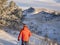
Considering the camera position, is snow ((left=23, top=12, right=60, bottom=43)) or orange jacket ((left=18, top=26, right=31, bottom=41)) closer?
orange jacket ((left=18, top=26, right=31, bottom=41))

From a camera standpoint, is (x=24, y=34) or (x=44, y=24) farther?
(x=44, y=24)

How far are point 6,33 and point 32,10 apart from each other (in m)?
23.7

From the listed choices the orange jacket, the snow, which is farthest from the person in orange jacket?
the snow

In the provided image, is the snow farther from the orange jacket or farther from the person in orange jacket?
the orange jacket

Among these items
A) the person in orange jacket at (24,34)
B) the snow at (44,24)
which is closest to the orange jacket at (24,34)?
the person in orange jacket at (24,34)

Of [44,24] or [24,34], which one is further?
[44,24]

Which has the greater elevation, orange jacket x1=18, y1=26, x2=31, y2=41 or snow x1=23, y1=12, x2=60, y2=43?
orange jacket x1=18, y1=26, x2=31, y2=41

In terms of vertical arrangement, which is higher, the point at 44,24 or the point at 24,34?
the point at 24,34

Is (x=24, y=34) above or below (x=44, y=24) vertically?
above

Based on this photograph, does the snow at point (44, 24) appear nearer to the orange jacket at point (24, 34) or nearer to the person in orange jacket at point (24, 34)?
the person in orange jacket at point (24, 34)

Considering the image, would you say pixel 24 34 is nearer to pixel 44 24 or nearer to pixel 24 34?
pixel 24 34

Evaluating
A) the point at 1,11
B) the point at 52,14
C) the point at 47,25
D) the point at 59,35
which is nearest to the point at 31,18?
the point at 52,14

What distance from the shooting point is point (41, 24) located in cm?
3950

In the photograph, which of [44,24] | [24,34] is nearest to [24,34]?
[24,34]
